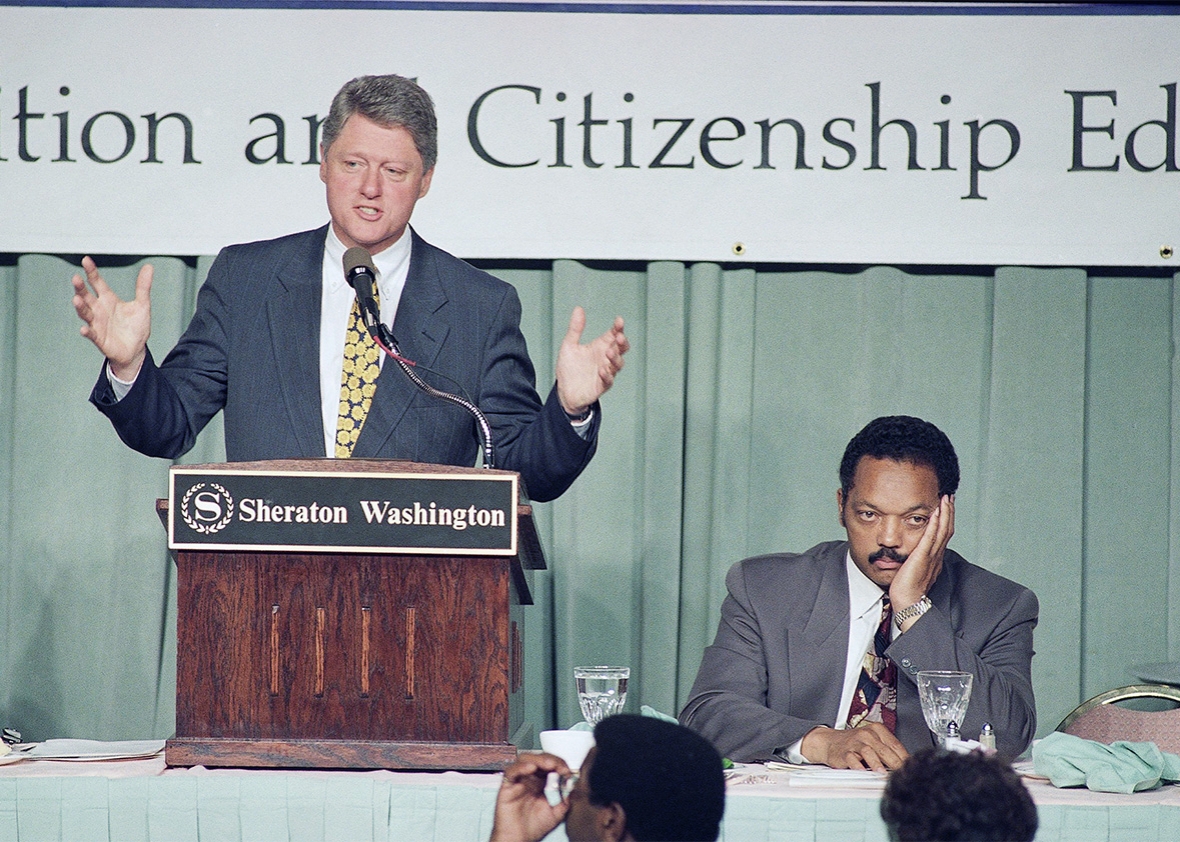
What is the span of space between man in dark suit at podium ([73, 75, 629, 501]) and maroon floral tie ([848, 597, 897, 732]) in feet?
2.20

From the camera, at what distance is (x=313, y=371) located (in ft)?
8.68

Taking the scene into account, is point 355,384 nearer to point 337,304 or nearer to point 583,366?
point 337,304

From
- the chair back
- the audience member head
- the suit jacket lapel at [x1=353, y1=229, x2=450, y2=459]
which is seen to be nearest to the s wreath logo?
the suit jacket lapel at [x1=353, y1=229, x2=450, y2=459]

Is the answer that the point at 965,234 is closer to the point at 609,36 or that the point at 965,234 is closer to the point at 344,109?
the point at 609,36

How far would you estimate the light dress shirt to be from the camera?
2609 mm

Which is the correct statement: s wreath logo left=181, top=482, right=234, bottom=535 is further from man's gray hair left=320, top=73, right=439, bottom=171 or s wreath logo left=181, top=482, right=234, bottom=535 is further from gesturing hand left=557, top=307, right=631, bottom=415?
man's gray hair left=320, top=73, right=439, bottom=171

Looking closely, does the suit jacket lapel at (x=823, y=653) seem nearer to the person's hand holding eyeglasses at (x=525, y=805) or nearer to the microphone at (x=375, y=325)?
the microphone at (x=375, y=325)

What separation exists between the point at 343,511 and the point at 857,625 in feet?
3.62

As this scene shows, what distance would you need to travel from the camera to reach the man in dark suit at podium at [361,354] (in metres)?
2.37

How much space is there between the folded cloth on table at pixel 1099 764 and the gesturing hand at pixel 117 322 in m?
1.44

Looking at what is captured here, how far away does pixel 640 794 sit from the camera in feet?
4.45

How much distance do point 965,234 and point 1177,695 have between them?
136 centimetres

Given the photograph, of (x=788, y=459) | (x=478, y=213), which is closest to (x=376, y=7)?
(x=478, y=213)

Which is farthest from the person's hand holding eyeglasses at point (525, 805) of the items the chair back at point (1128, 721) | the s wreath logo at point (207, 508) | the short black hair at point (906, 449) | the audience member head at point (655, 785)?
the chair back at point (1128, 721)
